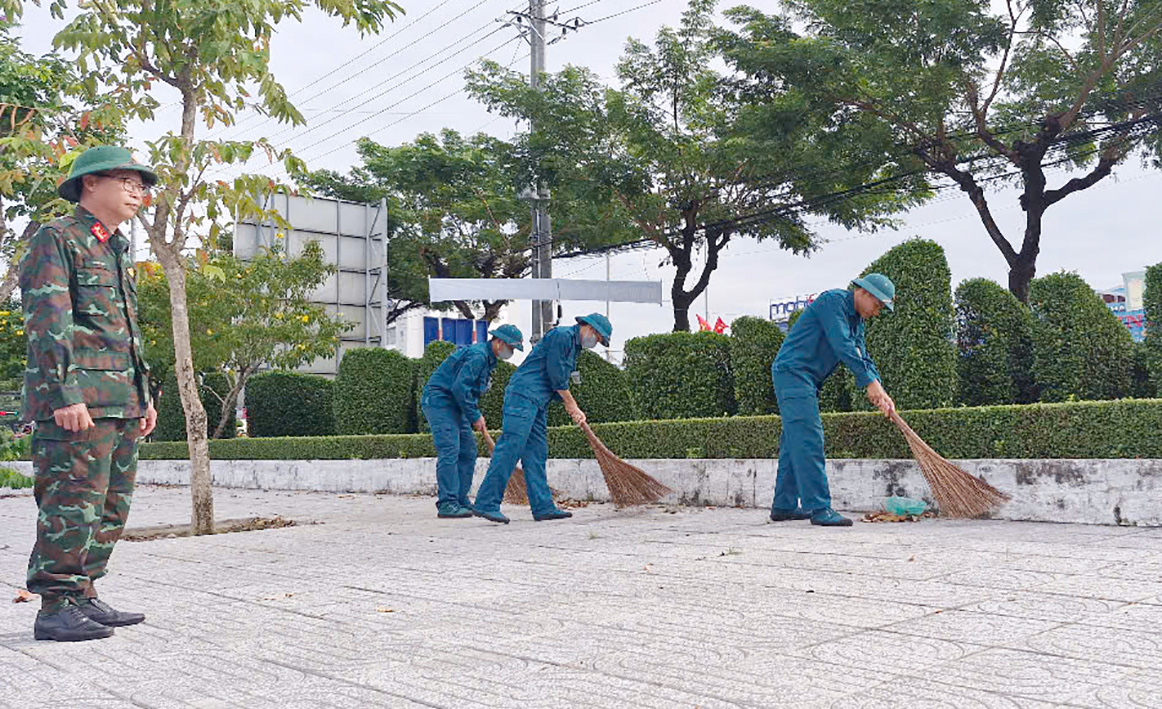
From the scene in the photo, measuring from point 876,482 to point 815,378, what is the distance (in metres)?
1.12

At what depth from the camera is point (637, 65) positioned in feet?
74.5

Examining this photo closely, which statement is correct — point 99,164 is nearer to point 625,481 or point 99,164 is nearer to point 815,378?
point 815,378

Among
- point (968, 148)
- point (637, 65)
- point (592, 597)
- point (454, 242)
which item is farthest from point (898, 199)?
point (592, 597)

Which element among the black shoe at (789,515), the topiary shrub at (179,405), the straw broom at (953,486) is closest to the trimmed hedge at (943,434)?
the straw broom at (953,486)

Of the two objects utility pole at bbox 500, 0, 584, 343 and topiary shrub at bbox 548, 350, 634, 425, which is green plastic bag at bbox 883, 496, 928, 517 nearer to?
topiary shrub at bbox 548, 350, 634, 425

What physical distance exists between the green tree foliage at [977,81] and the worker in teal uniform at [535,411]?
35.4ft

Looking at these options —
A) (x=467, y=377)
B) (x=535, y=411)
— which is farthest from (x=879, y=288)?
(x=467, y=377)

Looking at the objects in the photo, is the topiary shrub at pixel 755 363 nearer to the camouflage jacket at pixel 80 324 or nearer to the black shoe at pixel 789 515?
the black shoe at pixel 789 515

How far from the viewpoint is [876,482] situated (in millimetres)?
8242

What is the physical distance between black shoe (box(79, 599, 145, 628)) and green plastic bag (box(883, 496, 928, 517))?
5235 mm

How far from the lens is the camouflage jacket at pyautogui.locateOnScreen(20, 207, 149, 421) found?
4125 mm

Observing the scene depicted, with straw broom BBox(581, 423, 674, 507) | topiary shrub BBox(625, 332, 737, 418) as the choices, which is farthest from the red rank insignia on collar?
topiary shrub BBox(625, 332, 737, 418)

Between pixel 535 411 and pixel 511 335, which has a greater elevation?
pixel 511 335

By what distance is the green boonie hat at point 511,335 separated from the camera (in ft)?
29.7
